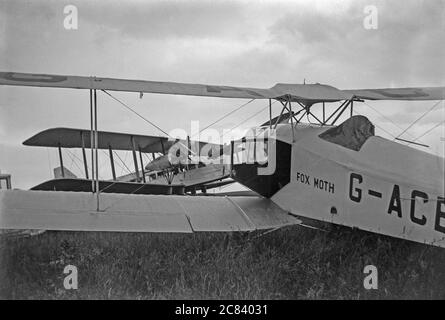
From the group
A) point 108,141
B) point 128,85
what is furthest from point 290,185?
point 108,141

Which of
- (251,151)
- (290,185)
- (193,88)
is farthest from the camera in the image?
(251,151)

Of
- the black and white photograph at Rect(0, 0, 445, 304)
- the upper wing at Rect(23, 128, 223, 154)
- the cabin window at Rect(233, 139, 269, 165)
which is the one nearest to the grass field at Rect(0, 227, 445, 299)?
the black and white photograph at Rect(0, 0, 445, 304)

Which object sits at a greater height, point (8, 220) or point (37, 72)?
point (37, 72)

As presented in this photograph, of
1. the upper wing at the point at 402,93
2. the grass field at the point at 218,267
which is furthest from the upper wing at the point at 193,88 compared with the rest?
the grass field at the point at 218,267

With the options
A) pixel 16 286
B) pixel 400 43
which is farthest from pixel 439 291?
pixel 16 286

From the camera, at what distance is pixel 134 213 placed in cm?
344

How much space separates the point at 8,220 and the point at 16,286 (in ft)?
1.67

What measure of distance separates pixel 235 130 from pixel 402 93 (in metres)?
1.36

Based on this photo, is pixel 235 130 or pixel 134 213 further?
pixel 235 130

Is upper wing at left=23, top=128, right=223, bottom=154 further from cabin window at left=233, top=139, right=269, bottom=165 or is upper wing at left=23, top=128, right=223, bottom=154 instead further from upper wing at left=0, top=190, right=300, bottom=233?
cabin window at left=233, top=139, right=269, bottom=165

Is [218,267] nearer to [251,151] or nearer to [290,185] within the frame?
[290,185]

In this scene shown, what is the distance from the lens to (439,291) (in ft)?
9.05

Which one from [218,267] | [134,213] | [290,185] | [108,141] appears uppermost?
[108,141]
